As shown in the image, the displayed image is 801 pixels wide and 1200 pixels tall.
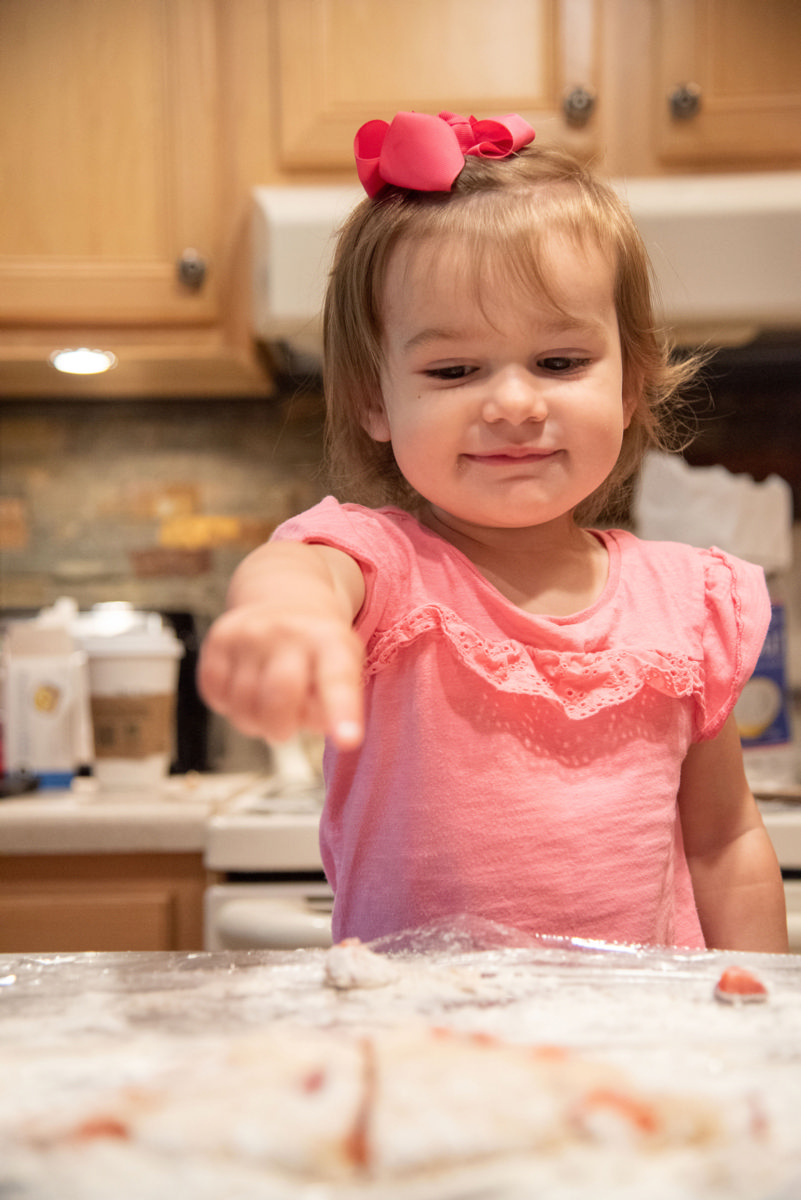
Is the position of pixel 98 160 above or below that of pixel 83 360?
above

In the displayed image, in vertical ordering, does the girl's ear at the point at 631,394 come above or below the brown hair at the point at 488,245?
below

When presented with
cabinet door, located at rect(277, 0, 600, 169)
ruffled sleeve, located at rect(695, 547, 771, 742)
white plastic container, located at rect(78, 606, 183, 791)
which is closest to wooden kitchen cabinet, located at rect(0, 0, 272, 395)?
cabinet door, located at rect(277, 0, 600, 169)

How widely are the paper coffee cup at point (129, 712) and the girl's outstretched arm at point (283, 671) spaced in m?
1.23

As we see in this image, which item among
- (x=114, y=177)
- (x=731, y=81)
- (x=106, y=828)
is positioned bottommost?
(x=106, y=828)

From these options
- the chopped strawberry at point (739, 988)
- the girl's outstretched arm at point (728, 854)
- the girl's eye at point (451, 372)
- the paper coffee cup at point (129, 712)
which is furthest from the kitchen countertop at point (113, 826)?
the chopped strawberry at point (739, 988)

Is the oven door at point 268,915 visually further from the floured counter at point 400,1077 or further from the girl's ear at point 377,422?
the floured counter at point 400,1077

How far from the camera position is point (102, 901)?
4.39 feet

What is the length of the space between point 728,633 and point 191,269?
1152 mm

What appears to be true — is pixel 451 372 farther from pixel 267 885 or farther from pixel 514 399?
pixel 267 885

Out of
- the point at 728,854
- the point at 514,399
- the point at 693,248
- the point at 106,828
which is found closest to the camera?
the point at 514,399

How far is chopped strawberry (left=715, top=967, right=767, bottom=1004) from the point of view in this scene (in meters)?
0.39

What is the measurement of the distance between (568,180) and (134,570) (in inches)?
54.0

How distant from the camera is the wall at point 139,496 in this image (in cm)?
191

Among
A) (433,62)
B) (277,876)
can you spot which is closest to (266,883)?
(277,876)
